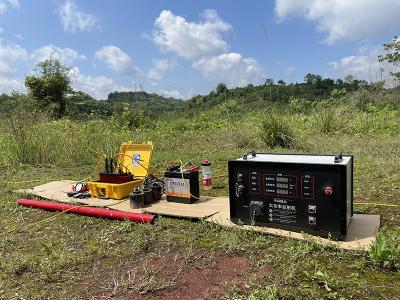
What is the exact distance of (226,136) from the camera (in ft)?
29.5

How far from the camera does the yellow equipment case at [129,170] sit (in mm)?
4363

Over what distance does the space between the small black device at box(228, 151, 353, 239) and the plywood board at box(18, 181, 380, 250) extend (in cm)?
9

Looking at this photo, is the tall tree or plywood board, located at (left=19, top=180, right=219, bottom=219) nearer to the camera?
plywood board, located at (left=19, top=180, right=219, bottom=219)

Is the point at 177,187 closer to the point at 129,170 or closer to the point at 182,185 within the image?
the point at 182,185

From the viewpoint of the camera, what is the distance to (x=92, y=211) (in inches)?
149

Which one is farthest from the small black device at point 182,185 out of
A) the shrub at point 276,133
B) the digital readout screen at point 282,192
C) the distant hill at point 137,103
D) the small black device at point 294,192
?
the distant hill at point 137,103

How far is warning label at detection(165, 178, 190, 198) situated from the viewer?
4.00 m

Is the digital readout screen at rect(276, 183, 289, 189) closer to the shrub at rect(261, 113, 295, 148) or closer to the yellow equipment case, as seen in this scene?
the yellow equipment case

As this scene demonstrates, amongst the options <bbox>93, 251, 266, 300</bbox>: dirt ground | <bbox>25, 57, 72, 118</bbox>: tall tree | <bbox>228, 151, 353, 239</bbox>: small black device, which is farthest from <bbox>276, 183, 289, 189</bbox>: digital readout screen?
<bbox>25, 57, 72, 118</bbox>: tall tree

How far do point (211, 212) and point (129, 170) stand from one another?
5.10ft

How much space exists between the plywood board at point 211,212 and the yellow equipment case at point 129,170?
107 millimetres

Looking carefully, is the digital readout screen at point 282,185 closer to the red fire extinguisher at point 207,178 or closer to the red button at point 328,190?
the red button at point 328,190

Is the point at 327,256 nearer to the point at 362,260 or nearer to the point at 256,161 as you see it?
the point at 362,260

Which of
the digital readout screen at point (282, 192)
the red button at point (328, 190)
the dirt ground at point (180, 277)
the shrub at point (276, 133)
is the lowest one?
the dirt ground at point (180, 277)
